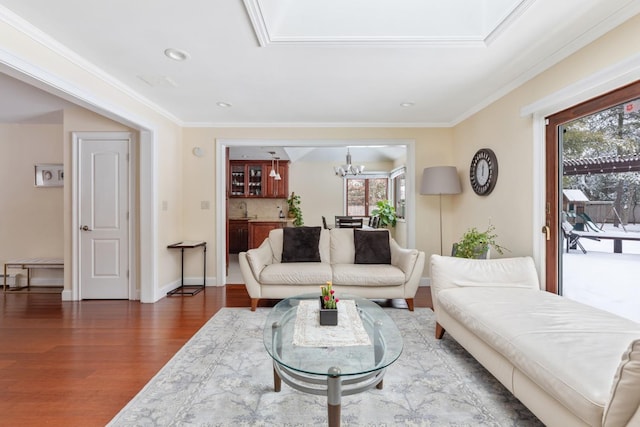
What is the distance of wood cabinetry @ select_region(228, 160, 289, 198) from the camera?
768cm

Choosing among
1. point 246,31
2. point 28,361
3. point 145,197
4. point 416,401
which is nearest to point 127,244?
point 145,197

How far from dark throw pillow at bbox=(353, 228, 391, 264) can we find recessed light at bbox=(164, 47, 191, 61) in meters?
2.66

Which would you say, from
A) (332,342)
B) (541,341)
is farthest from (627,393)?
(332,342)

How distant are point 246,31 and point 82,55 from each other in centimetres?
151

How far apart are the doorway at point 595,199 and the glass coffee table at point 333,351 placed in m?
1.77

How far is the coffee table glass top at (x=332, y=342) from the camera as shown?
1.53 m

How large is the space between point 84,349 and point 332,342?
2181 mm

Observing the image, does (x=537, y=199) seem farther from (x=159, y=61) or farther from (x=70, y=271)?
(x=70, y=271)

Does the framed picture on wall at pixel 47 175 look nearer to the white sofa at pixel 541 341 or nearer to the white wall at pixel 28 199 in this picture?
the white wall at pixel 28 199

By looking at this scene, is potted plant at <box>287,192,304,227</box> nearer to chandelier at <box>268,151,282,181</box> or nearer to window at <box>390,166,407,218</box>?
chandelier at <box>268,151,282,181</box>

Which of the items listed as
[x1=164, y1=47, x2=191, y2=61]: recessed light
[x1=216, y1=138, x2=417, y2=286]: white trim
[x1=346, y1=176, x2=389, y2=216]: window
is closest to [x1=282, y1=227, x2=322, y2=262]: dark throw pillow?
[x1=216, y1=138, x2=417, y2=286]: white trim

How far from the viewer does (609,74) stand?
81.6 inches

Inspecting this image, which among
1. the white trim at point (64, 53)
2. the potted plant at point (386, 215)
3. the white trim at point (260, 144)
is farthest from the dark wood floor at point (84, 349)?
the potted plant at point (386, 215)

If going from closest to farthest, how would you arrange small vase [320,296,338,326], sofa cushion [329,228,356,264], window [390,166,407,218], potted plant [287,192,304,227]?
small vase [320,296,338,326]
sofa cushion [329,228,356,264]
window [390,166,407,218]
potted plant [287,192,304,227]
